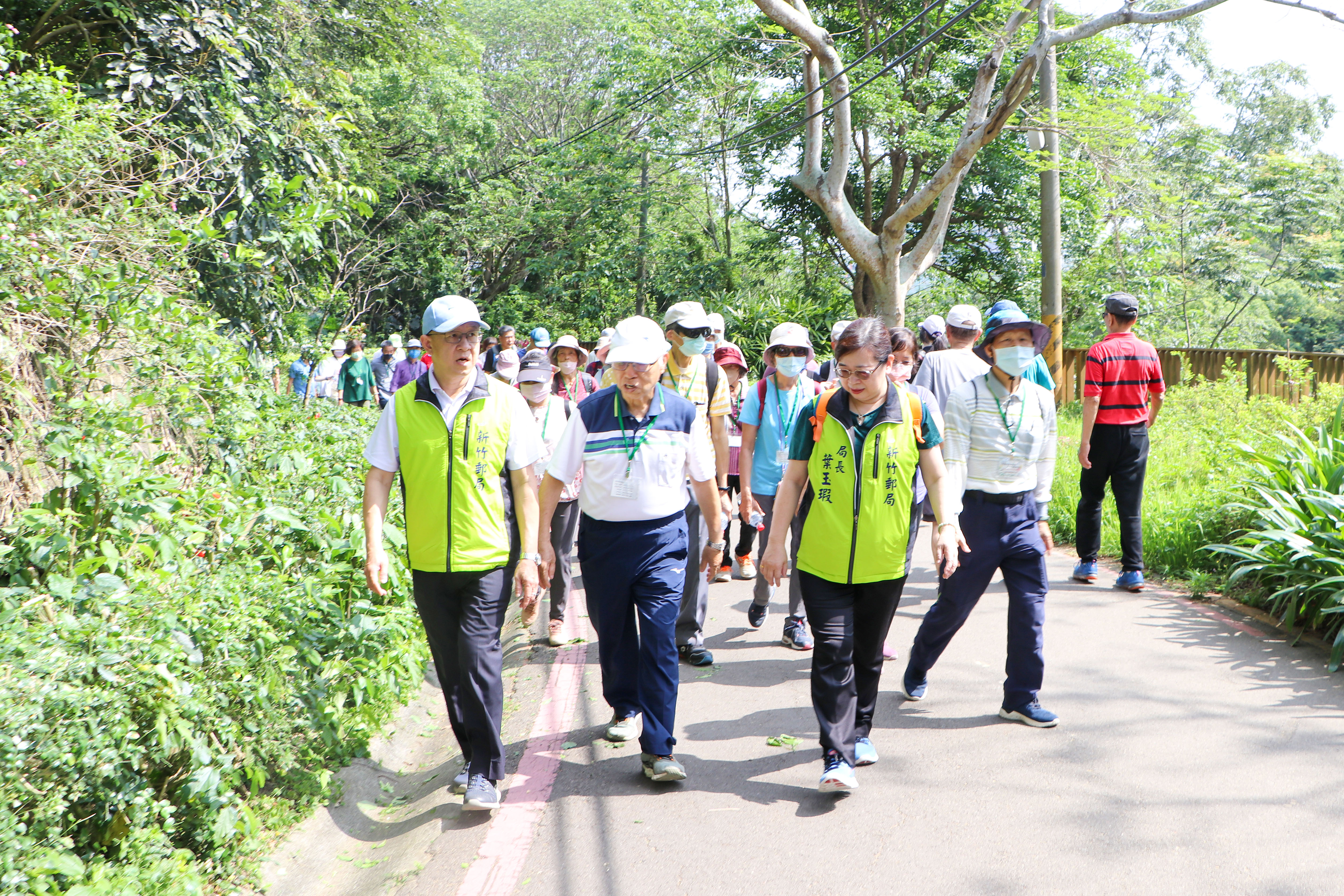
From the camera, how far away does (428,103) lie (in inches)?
1215

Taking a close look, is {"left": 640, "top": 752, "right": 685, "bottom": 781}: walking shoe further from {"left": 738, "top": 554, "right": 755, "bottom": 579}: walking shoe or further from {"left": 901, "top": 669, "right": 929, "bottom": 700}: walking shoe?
{"left": 738, "top": 554, "right": 755, "bottom": 579}: walking shoe

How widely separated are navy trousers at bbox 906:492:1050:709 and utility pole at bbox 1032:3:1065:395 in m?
9.32

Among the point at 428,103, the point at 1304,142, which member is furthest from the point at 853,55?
the point at 1304,142

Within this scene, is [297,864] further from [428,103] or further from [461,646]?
[428,103]

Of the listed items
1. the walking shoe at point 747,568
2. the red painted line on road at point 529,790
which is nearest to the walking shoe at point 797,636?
the red painted line on road at point 529,790

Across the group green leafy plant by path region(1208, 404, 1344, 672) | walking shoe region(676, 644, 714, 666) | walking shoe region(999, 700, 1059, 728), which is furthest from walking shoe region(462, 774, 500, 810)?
green leafy plant by path region(1208, 404, 1344, 672)

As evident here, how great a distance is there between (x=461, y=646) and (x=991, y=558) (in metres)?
2.48

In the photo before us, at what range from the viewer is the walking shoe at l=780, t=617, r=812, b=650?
6238 mm

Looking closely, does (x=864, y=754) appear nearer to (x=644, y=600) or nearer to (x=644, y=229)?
(x=644, y=600)

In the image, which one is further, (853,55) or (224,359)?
(853,55)

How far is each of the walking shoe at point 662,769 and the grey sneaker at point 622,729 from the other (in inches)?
18.6

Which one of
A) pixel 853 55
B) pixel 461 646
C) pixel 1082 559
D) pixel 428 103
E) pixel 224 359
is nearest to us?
pixel 461 646

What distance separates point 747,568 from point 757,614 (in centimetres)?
165

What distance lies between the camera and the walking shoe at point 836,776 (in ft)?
13.4
